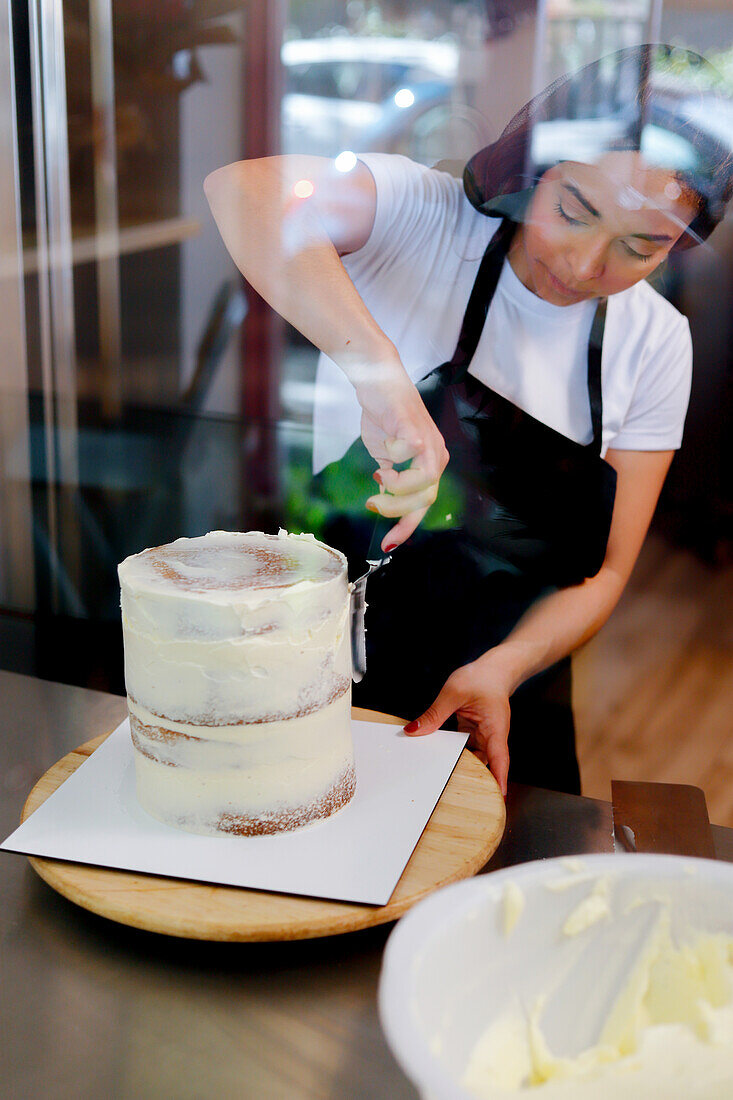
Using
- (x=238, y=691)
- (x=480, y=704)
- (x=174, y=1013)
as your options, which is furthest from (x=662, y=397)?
(x=174, y=1013)

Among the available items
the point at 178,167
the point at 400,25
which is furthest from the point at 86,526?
the point at 400,25

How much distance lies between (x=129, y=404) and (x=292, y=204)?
39 centimetres

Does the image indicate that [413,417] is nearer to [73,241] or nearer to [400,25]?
[400,25]

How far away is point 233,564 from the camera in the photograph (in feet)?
2.50

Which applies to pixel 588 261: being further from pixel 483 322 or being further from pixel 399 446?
pixel 399 446

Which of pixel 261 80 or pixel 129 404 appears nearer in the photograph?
pixel 261 80

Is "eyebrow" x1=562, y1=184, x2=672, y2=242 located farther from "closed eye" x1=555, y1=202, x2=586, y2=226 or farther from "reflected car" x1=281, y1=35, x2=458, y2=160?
"reflected car" x1=281, y1=35, x2=458, y2=160

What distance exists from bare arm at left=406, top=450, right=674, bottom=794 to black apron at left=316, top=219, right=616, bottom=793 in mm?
10

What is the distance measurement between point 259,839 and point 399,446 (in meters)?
0.38

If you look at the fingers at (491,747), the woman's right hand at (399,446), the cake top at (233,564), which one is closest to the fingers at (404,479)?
the woman's right hand at (399,446)

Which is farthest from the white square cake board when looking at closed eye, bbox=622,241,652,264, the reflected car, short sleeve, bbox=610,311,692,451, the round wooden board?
the reflected car

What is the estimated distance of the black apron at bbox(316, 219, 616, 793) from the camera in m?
0.89

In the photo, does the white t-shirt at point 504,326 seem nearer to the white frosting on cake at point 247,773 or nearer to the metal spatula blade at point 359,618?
the metal spatula blade at point 359,618

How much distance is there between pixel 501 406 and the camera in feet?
2.94
